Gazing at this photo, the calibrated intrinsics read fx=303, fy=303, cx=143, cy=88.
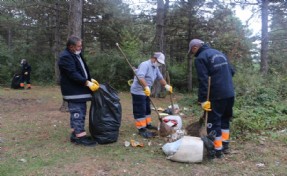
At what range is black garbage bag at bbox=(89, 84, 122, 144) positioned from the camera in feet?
16.3

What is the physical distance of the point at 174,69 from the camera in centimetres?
1705

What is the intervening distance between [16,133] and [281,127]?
5.36m

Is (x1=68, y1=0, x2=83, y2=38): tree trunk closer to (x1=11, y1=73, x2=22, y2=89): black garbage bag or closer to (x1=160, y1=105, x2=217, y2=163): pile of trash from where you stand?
(x1=160, y1=105, x2=217, y2=163): pile of trash

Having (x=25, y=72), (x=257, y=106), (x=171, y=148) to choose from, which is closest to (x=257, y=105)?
(x=257, y=106)

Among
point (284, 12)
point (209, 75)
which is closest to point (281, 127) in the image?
point (209, 75)

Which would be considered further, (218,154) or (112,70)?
(112,70)

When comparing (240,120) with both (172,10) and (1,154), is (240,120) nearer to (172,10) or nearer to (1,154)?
(1,154)

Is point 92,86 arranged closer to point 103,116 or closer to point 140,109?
point 103,116

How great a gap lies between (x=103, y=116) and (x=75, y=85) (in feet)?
2.22

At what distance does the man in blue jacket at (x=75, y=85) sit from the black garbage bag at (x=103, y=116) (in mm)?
133

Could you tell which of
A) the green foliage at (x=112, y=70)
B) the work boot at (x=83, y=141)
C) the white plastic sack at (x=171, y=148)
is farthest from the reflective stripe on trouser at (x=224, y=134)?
the green foliage at (x=112, y=70)

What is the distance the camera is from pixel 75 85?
4.88 m

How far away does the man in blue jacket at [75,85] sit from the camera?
4762 mm

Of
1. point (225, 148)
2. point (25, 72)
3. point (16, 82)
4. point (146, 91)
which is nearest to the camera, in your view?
point (225, 148)
